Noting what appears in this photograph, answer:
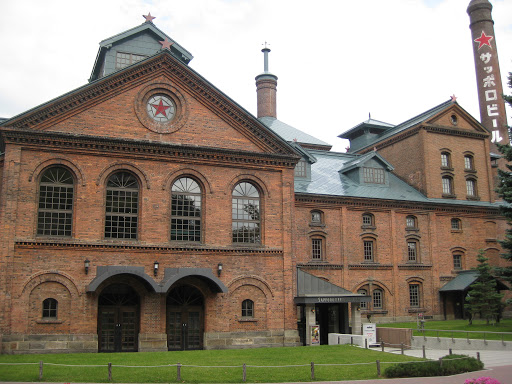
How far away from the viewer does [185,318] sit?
25969mm

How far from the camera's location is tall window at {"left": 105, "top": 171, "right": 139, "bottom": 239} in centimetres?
2527

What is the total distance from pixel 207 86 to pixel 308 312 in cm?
1242

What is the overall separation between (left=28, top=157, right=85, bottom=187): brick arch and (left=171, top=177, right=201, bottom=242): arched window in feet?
14.3

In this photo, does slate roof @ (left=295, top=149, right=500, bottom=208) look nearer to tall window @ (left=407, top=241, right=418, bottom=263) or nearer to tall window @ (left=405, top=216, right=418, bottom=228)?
tall window @ (left=405, top=216, right=418, bottom=228)

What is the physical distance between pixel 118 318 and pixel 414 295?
69.6 feet

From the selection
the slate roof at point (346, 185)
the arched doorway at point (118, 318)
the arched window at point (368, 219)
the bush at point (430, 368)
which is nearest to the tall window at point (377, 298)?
the arched window at point (368, 219)

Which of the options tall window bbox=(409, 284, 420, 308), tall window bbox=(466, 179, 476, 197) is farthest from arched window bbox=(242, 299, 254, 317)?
tall window bbox=(466, 179, 476, 197)

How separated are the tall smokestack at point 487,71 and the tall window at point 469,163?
9.14 m

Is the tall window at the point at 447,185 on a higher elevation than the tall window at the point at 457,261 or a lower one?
higher

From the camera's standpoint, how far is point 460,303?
125ft

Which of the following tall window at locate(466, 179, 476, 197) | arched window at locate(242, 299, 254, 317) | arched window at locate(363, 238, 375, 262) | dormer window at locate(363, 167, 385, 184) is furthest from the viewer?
tall window at locate(466, 179, 476, 197)

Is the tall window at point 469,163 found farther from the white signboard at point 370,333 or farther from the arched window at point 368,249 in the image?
the white signboard at point 370,333

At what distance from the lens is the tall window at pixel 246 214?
90.4 ft

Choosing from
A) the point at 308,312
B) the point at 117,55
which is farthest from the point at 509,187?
the point at 117,55
